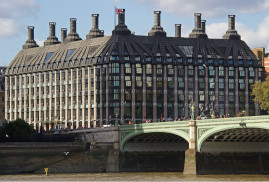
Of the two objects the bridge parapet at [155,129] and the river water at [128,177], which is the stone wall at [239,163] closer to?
the river water at [128,177]

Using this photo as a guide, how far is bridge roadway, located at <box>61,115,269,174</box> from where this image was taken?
154750 millimetres

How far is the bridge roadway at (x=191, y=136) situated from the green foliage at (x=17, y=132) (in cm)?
958

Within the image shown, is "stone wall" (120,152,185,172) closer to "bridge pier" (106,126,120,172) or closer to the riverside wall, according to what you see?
the riverside wall

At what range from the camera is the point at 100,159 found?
595 ft

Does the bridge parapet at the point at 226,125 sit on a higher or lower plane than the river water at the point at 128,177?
higher

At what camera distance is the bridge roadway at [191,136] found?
154750mm

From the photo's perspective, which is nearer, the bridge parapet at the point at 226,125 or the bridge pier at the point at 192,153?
the bridge parapet at the point at 226,125

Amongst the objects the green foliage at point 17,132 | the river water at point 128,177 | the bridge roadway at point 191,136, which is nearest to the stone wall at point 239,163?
the bridge roadway at point 191,136

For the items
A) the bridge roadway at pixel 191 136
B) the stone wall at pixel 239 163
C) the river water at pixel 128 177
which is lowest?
the river water at pixel 128 177

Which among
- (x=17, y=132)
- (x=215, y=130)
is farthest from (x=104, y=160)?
(x=215, y=130)

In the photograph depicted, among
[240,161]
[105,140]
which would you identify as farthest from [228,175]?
[105,140]

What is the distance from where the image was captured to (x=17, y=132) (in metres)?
194

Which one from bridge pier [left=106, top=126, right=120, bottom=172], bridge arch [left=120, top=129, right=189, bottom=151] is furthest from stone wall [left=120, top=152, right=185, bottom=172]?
bridge arch [left=120, top=129, right=189, bottom=151]

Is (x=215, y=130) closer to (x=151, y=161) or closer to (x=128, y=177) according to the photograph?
(x=128, y=177)
